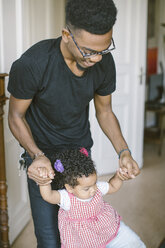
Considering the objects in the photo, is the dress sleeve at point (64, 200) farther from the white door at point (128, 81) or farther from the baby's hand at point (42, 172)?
the white door at point (128, 81)

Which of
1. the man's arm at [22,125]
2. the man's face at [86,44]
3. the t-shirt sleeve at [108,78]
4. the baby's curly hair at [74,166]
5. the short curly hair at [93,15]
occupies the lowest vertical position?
the baby's curly hair at [74,166]

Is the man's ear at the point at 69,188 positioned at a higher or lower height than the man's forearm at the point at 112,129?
lower

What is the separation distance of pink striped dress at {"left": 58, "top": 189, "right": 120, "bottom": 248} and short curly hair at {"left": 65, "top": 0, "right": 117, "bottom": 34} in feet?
2.50

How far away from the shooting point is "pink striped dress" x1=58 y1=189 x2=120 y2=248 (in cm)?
164

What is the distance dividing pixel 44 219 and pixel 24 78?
0.69 m

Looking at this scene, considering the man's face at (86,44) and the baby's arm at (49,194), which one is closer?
the man's face at (86,44)

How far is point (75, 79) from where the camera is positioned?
5.10 ft

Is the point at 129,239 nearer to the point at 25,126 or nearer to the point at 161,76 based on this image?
the point at 25,126

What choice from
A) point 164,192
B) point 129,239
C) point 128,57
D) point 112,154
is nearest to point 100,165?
point 112,154

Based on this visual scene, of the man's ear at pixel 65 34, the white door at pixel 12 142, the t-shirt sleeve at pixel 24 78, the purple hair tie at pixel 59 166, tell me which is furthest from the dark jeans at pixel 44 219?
the white door at pixel 12 142

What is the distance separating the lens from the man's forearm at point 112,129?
1784mm

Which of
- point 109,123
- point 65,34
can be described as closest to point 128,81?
point 109,123

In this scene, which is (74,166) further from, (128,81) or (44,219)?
(128,81)

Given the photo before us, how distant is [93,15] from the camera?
50.4 inches
